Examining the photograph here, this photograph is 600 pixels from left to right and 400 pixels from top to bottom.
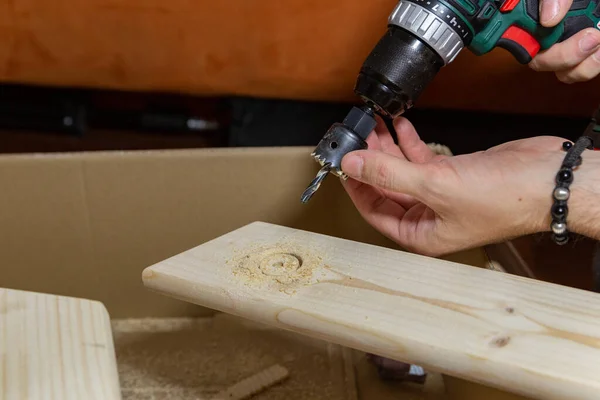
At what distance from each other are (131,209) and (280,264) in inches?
13.2

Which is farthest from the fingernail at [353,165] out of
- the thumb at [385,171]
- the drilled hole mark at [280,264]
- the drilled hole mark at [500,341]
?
the drilled hole mark at [500,341]

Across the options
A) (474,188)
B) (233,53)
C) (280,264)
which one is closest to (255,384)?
(280,264)

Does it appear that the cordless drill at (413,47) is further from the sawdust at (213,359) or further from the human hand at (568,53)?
the sawdust at (213,359)

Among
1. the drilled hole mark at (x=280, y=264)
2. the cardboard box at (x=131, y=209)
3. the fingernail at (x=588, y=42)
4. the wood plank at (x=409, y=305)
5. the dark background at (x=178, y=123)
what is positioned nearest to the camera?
the wood plank at (x=409, y=305)

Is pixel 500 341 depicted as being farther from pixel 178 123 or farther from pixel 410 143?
pixel 178 123

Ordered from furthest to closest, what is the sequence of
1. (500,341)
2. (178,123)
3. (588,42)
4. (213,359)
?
(178,123), (213,359), (588,42), (500,341)

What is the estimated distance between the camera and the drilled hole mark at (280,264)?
0.49 meters

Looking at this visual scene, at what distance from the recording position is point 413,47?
557 millimetres

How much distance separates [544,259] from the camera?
2.77 ft

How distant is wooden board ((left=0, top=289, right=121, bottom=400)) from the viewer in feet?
1.36

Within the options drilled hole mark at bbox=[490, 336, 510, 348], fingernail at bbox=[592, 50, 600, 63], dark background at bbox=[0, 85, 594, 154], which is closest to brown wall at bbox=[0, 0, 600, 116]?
dark background at bbox=[0, 85, 594, 154]

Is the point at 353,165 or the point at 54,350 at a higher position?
the point at 353,165

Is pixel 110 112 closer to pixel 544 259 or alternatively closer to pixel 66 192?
pixel 66 192

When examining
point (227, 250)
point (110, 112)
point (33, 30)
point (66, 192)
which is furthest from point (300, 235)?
point (110, 112)
